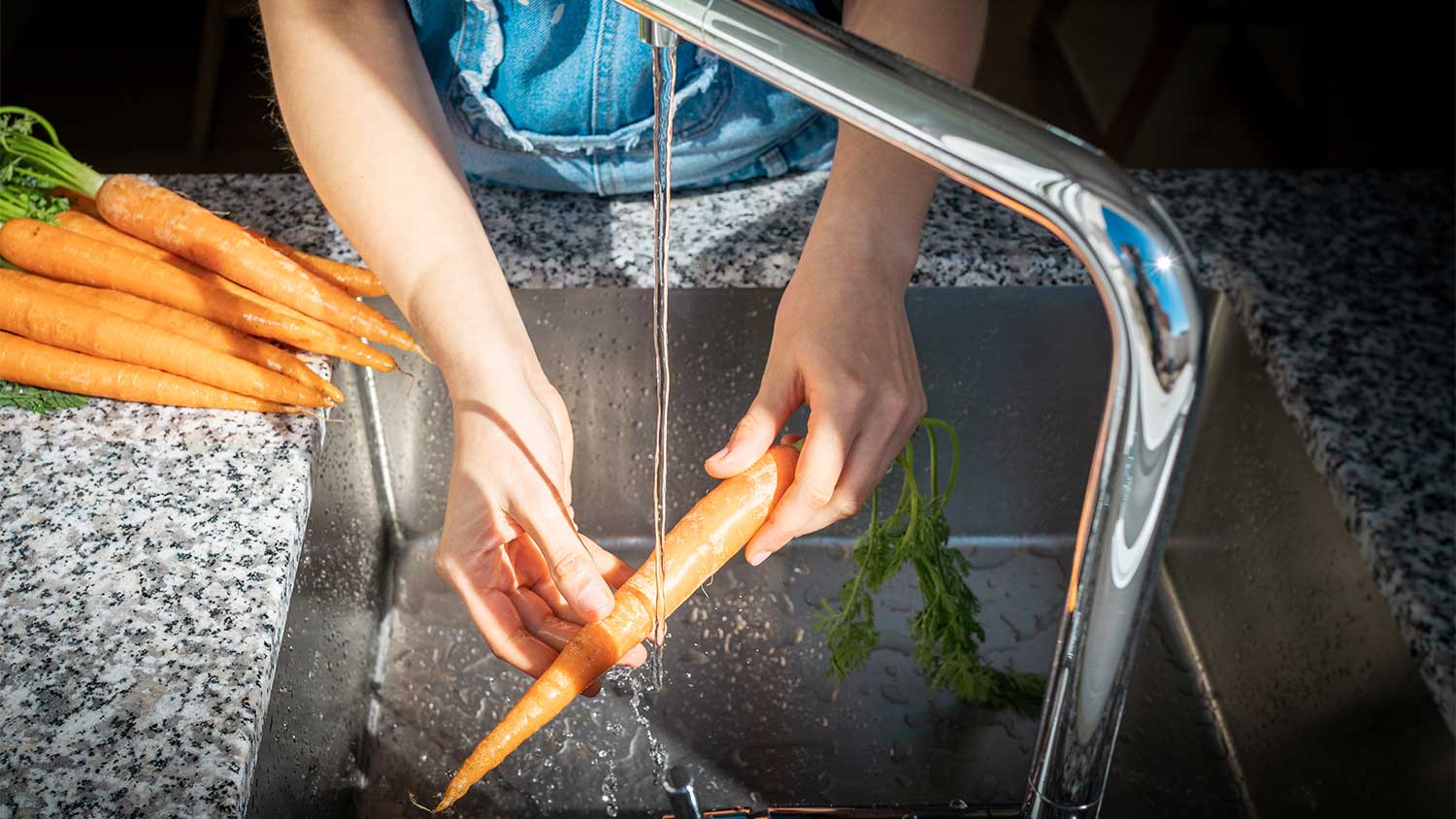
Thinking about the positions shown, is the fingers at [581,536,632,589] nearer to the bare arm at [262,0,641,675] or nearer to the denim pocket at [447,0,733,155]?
the bare arm at [262,0,641,675]

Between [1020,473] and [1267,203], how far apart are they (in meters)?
0.39

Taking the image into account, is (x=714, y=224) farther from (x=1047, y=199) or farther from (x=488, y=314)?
(x=1047, y=199)

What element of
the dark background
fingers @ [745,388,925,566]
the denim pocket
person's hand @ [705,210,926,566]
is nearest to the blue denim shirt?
the denim pocket

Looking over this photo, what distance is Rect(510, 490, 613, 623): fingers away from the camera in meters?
0.81

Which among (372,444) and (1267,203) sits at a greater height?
(1267,203)

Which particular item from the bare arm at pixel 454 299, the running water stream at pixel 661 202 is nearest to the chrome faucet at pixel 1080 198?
the running water stream at pixel 661 202

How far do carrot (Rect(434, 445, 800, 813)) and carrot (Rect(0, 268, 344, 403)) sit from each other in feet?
1.06

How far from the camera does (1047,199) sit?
0.42 metres

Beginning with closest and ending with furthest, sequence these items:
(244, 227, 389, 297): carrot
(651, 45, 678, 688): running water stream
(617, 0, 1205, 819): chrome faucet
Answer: (617, 0, 1205, 819): chrome faucet, (651, 45, 678, 688): running water stream, (244, 227, 389, 297): carrot

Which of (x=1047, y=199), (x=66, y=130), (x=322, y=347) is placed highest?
(x=1047, y=199)

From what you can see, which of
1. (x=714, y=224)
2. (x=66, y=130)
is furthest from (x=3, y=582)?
(x=66, y=130)

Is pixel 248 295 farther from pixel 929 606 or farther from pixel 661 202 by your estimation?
pixel 929 606

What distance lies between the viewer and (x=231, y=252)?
3.43 ft

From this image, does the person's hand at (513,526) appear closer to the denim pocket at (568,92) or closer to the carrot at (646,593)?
the carrot at (646,593)
